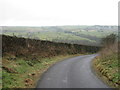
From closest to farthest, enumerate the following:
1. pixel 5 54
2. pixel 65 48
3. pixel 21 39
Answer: pixel 5 54 → pixel 21 39 → pixel 65 48

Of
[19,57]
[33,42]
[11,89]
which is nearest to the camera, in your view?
[11,89]

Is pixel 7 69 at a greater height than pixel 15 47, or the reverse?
pixel 15 47

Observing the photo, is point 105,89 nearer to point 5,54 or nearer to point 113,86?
point 113,86

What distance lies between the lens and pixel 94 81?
1330 cm

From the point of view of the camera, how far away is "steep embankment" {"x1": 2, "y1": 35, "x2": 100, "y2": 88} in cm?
1355

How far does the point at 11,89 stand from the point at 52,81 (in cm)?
346

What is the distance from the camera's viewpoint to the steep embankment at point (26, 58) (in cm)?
1355

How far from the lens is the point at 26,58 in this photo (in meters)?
21.9

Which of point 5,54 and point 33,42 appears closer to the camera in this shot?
point 5,54

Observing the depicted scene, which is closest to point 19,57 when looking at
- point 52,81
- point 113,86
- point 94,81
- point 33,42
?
point 33,42

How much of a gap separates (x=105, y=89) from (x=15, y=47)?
50.8 feet

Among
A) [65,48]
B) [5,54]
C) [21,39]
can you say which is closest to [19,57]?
[5,54]

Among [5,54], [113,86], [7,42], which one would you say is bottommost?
[113,86]

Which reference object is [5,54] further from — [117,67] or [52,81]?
[117,67]
